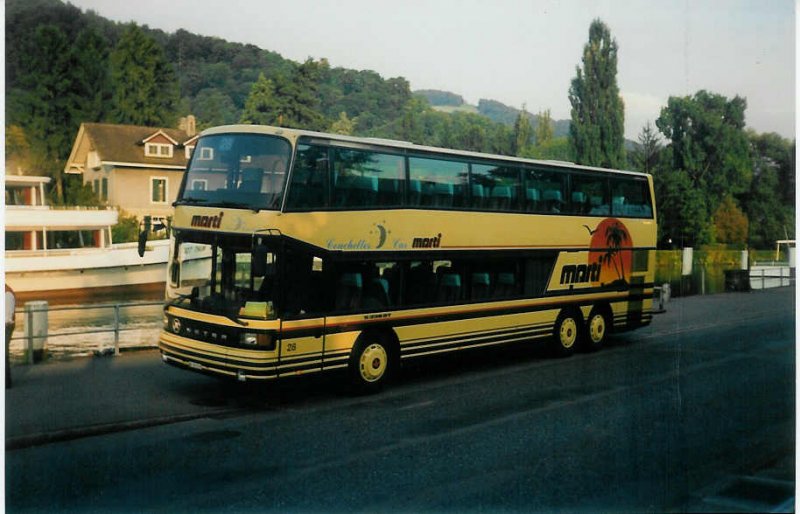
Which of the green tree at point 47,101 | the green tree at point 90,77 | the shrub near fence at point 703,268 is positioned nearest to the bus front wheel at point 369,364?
the green tree at point 47,101

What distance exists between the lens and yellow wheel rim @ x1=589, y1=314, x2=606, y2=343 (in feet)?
49.7

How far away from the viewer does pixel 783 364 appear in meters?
11.3

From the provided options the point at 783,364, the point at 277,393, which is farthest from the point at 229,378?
the point at 783,364

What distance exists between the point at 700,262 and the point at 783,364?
2.67 meters

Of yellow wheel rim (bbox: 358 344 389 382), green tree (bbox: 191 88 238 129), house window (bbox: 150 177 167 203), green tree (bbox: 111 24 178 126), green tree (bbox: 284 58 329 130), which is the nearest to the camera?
green tree (bbox: 111 24 178 126)

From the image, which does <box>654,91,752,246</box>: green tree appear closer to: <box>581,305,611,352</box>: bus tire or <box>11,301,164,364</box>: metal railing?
<box>581,305,611,352</box>: bus tire

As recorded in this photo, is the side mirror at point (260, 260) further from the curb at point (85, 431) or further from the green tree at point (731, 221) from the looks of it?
the green tree at point (731, 221)

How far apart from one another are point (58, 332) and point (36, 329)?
541mm

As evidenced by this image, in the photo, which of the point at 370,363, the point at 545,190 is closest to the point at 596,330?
the point at 545,190

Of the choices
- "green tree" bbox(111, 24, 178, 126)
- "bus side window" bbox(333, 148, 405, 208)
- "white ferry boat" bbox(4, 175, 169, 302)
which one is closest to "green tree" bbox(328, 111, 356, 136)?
"bus side window" bbox(333, 148, 405, 208)

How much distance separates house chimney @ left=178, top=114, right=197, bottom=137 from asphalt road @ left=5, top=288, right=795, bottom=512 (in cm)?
321

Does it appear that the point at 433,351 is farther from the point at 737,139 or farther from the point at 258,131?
the point at 737,139

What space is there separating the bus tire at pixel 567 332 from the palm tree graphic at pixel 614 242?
1045 millimetres

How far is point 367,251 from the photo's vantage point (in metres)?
11.5
